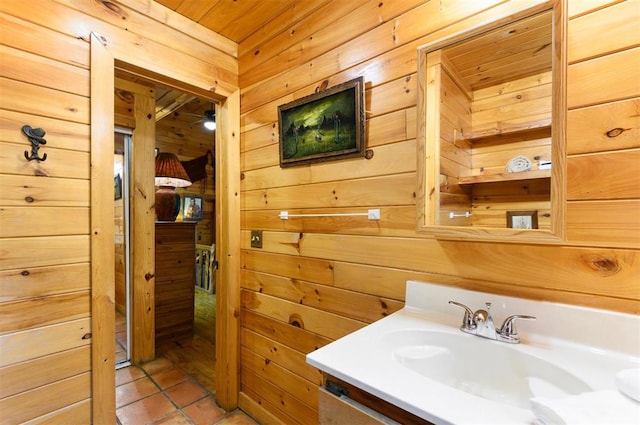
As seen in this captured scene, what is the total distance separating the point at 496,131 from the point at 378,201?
51 centimetres

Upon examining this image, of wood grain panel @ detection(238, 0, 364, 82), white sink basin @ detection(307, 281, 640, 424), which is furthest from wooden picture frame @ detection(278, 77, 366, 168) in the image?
white sink basin @ detection(307, 281, 640, 424)

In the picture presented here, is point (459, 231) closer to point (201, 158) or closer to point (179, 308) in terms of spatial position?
point (179, 308)

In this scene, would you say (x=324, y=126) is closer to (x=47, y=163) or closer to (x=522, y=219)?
(x=522, y=219)

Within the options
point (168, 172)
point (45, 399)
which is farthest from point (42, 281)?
point (168, 172)

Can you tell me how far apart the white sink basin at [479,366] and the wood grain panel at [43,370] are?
1433 mm

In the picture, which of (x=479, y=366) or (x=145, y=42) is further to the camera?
(x=145, y=42)

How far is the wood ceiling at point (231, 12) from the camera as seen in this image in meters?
1.65

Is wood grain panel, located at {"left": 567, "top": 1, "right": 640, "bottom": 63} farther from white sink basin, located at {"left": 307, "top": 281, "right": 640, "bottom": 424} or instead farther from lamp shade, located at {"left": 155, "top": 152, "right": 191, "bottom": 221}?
lamp shade, located at {"left": 155, "top": 152, "right": 191, "bottom": 221}

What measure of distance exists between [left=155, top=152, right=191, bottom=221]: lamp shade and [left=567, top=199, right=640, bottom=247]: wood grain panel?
3.19 meters

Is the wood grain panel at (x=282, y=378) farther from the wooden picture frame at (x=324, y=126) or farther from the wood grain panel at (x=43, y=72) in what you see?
the wood grain panel at (x=43, y=72)

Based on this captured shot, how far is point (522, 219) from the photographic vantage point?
91 cm

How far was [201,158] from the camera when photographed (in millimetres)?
5148

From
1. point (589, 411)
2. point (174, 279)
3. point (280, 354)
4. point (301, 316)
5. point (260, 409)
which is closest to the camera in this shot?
point (589, 411)

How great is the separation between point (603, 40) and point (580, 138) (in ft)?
0.90
